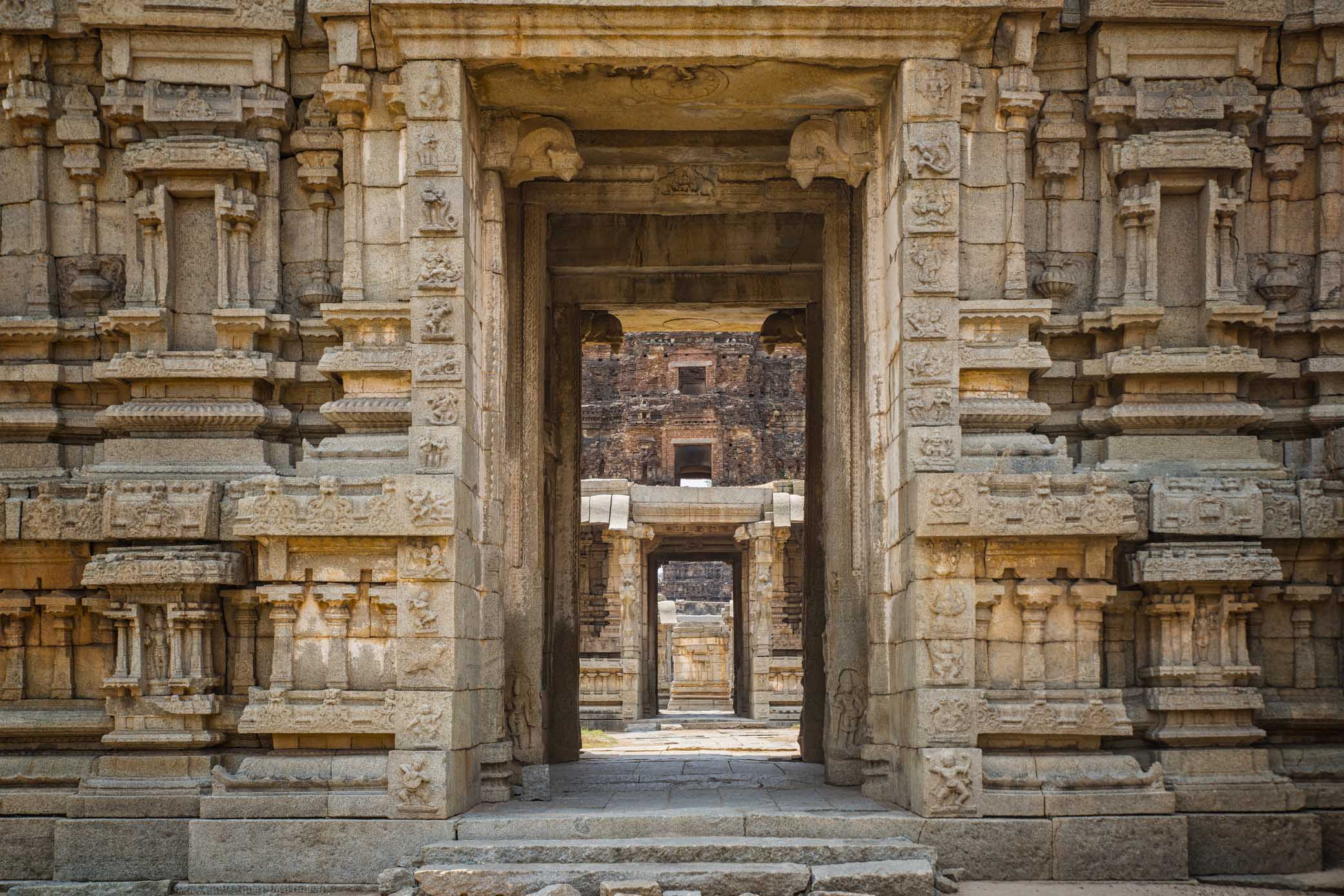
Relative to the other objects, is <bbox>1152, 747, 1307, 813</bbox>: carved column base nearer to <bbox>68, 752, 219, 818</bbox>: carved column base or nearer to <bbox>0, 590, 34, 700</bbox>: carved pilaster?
<bbox>68, 752, 219, 818</bbox>: carved column base

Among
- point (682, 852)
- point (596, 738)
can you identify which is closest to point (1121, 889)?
point (682, 852)

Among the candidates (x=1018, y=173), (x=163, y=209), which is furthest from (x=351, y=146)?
(x=1018, y=173)

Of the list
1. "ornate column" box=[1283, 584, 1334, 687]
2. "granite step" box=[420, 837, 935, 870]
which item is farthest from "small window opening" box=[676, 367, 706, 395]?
"granite step" box=[420, 837, 935, 870]

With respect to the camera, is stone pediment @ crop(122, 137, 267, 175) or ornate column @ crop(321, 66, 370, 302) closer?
ornate column @ crop(321, 66, 370, 302)

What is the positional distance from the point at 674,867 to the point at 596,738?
34.7 feet

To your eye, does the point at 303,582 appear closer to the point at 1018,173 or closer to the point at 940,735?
the point at 940,735

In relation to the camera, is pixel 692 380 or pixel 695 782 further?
pixel 692 380

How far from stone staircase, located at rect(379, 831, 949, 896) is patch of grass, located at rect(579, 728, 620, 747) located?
306 inches

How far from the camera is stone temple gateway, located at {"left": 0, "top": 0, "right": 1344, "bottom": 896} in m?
7.85

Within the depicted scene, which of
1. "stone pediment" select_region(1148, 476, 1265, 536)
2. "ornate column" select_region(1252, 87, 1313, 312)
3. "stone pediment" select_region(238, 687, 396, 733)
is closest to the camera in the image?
"stone pediment" select_region(238, 687, 396, 733)

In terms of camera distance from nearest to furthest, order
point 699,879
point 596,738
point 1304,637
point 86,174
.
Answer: point 699,879 < point 1304,637 < point 86,174 < point 596,738

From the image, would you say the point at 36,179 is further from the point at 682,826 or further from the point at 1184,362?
the point at 1184,362

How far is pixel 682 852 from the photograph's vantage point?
7.32 metres

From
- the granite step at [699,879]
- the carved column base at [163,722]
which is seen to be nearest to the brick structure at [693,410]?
the carved column base at [163,722]
